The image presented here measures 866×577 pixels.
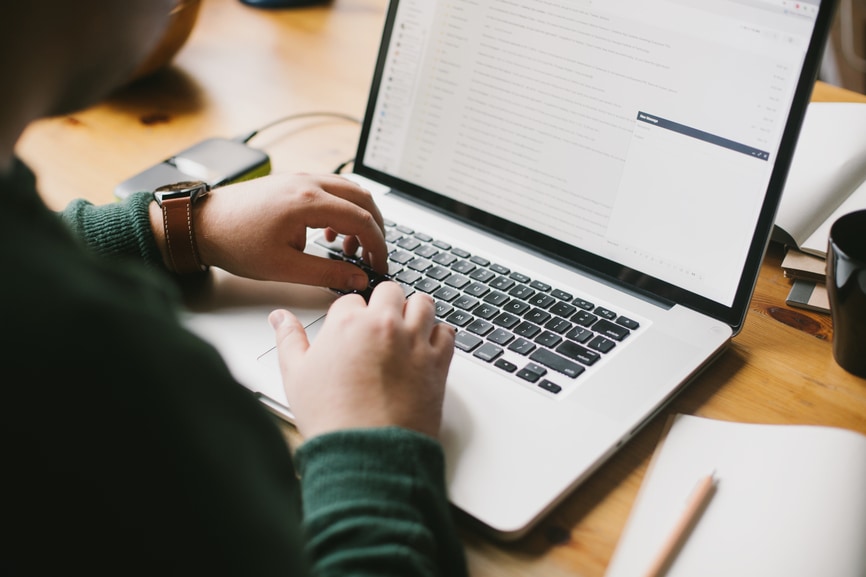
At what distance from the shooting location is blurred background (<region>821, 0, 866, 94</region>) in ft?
7.50

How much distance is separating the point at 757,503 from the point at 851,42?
2.29 meters

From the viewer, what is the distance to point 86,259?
346 mm

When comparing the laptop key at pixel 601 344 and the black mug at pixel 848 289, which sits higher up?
the black mug at pixel 848 289

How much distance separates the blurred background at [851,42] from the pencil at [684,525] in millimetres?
2060

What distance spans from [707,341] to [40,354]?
566 mm

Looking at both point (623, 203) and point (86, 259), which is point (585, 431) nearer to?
point (623, 203)

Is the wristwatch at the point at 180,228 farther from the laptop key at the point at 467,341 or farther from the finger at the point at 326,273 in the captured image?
the laptop key at the point at 467,341

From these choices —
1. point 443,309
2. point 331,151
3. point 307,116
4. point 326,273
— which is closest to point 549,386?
point 443,309

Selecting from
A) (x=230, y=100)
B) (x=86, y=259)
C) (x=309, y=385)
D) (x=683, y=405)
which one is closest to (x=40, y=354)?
(x=86, y=259)

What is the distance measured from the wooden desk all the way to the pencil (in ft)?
0.14

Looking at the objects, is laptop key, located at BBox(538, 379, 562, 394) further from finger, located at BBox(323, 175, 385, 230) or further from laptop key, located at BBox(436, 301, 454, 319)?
finger, located at BBox(323, 175, 385, 230)

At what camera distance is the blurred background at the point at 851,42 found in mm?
2285

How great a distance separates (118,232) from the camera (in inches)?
30.4

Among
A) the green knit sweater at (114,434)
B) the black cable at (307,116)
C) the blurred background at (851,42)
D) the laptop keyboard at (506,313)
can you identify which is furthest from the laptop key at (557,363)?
the blurred background at (851,42)
